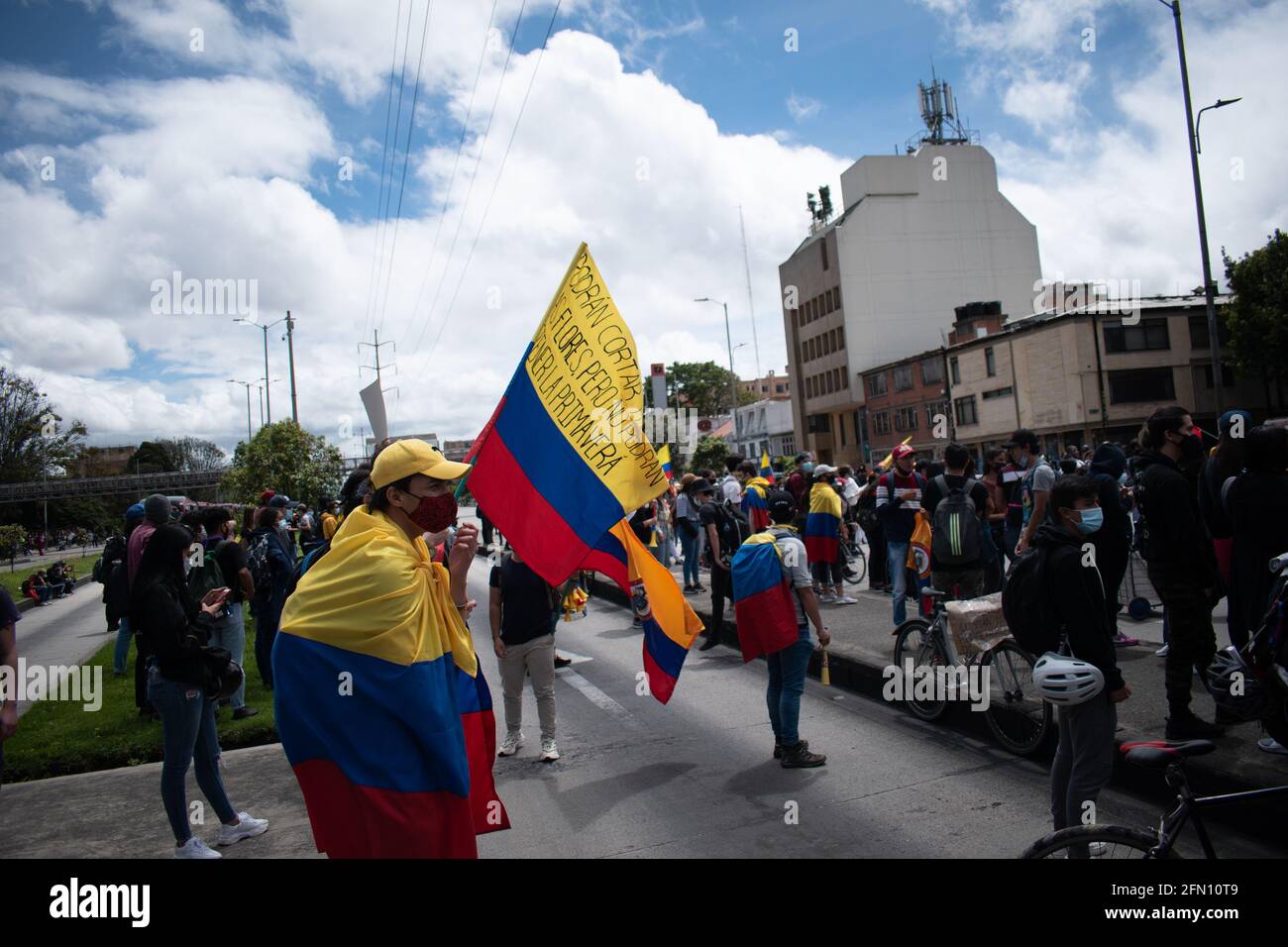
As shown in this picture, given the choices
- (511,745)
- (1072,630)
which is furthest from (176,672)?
(1072,630)

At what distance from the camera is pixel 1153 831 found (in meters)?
3.08

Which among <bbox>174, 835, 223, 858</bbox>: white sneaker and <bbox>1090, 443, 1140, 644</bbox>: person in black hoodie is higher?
<bbox>1090, 443, 1140, 644</bbox>: person in black hoodie

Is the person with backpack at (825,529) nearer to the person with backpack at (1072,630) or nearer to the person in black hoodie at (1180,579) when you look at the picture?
the person in black hoodie at (1180,579)

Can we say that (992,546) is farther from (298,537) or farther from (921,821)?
(298,537)

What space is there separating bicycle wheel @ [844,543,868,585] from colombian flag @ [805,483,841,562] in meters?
2.90

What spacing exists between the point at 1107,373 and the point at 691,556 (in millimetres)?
33140

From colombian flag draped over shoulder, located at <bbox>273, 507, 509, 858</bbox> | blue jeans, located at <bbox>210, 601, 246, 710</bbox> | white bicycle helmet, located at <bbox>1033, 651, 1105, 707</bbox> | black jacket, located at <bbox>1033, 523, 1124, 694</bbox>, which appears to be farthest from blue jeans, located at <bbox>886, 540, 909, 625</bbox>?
colombian flag draped over shoulder, located at <bbox>273, 507, 509, 858</bbox>

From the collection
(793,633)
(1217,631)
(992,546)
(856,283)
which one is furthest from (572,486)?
(856,283)

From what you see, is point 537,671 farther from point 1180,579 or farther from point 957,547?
point 1180,579

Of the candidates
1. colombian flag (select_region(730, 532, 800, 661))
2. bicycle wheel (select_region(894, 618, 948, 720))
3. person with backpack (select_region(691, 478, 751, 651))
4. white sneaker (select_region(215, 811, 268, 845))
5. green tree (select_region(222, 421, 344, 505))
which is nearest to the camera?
white sneaker (select_region(215, 811, 268, 845))

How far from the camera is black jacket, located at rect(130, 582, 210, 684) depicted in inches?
189

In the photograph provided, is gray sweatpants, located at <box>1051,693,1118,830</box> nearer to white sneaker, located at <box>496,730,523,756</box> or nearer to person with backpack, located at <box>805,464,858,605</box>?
white sneaker, located at <box>496,730,523,756</box>

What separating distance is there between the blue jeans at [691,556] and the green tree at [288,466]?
21734mm

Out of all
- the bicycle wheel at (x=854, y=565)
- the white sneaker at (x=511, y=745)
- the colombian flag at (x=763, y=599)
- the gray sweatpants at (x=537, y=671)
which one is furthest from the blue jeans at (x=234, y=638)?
the bicycle wheel at (x=854, y=565)
